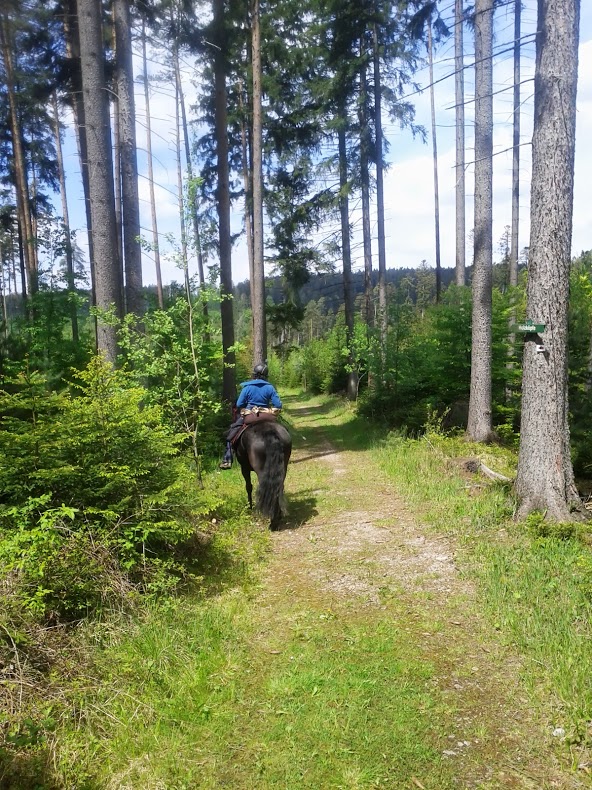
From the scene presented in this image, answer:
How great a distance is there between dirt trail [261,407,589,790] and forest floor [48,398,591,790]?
13 mm

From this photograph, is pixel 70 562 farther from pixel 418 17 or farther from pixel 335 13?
pixel 335 13

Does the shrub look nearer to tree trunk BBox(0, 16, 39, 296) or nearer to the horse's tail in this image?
the horse's tail

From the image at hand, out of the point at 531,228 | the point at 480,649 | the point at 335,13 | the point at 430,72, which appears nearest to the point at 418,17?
the point at 335,13

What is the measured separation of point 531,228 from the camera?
585 centimetres

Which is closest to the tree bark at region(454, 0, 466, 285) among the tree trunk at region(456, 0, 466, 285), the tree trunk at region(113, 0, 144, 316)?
the tree trunk at region(456, 0, 466, 285)

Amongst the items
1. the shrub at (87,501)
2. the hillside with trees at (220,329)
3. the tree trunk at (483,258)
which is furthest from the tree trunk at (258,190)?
the shrub at (87,501)

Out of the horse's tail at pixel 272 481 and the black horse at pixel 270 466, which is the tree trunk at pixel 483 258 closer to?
the black horse at pixel 270 466

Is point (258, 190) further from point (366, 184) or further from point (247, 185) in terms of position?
point (247, 185)

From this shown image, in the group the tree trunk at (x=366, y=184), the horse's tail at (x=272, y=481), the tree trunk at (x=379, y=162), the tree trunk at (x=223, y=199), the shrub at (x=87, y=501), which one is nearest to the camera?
the shrub at (x=87, y=501)

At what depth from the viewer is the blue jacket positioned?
7.48 m

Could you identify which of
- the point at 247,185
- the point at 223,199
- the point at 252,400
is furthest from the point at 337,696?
the point at 247,185

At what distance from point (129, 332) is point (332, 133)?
1451 centimetres

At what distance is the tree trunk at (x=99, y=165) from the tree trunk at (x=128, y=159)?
1.34m

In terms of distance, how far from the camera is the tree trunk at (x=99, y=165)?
24.8ft
